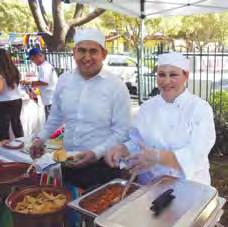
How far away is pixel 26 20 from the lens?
20703 millimetres

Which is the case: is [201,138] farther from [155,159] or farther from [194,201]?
[194,201]

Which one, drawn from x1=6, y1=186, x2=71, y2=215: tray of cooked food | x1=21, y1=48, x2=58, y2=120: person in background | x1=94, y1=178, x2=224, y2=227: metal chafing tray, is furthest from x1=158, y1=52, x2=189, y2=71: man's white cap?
x1=21, y1=48, x2=58, y2=120: person in background

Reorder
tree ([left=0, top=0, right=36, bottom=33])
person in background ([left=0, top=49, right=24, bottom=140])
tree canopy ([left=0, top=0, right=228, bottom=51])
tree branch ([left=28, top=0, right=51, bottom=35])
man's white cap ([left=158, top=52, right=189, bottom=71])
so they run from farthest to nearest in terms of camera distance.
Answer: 1. tree ([left=0, top=0, right=36, bottom=33])
2. tree canopy ([left=0, top=0, right=228, bottom=51])
3. tree branch ([left=28, top=0, right=51, bottom=35])
4. person in background ([left=0, top=49, right=24, bottom=140])
5. man's white cap ([left=158, top=52, right=189, bottom=71])

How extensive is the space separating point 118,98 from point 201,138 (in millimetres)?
456

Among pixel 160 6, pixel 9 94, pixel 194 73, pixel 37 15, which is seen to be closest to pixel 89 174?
pixel 9 94

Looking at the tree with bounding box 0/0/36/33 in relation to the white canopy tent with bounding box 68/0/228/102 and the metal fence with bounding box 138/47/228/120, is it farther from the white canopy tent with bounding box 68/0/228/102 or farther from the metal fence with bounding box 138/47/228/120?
the white canopy tent with bounding box 68/0/228/102

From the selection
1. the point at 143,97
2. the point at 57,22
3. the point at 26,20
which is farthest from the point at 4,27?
the point at 143,97

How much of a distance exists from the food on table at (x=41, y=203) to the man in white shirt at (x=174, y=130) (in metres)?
0.29

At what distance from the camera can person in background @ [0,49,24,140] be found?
3.04m

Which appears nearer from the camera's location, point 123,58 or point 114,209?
point 114,209

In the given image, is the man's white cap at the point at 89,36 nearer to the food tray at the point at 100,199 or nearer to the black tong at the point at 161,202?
the food tray at the point at 100,199

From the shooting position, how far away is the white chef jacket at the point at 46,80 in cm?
442

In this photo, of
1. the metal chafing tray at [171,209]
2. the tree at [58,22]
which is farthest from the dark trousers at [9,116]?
the tree at [58,22]

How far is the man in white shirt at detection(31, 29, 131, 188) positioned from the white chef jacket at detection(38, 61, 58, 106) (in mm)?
2882
